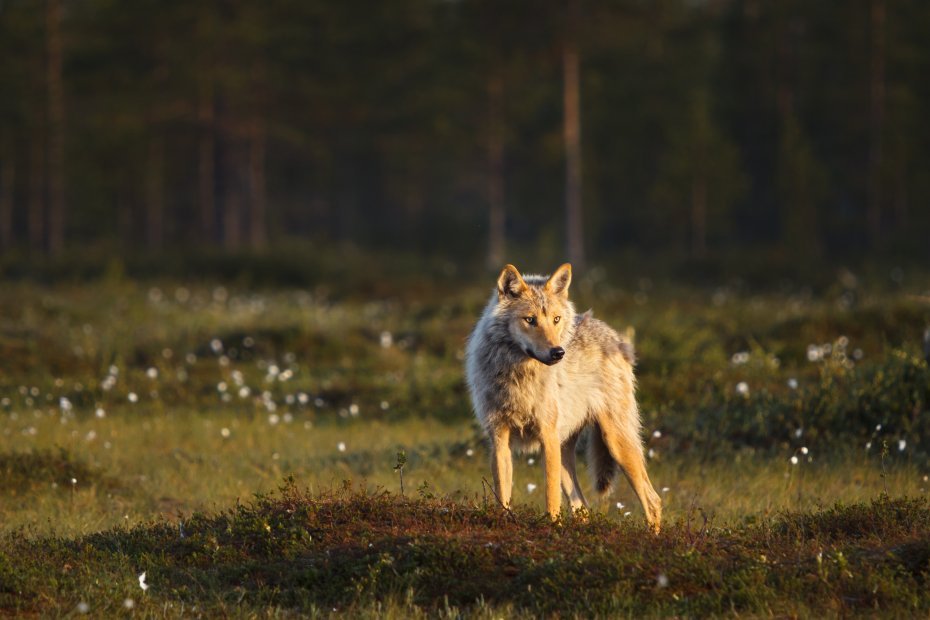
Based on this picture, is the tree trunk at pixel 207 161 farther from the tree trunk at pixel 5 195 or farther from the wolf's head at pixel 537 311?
the wolf's head at pixel 537 311

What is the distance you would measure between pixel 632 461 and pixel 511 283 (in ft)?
6.40

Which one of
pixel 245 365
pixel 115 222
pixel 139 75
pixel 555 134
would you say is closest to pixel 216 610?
pixel 245 365

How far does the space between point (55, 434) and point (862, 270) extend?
108ft

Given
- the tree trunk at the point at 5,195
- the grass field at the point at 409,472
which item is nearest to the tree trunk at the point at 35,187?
the tree trunk at the point at 5,195

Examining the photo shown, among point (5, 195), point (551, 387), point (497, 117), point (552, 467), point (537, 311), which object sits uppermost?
point (497, 117)

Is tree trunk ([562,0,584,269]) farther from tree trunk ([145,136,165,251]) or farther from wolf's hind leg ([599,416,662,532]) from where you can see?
wolf's hind leg ([599,416,662,532])

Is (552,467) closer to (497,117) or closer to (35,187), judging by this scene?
(497,117)

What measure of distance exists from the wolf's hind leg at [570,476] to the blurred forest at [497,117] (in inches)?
1138

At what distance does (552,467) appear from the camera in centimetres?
823

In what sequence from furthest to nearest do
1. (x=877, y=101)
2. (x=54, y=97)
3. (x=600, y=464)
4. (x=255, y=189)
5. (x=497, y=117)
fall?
(x=255, y=189) → (x=497, y=117) → (x=877, y=101) → (x=54, y=97) → (x=600, y=464)

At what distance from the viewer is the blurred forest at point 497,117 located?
4344cm

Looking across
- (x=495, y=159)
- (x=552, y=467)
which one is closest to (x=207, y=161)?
(x=495, y=159)

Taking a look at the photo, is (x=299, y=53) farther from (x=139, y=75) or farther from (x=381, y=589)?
(x=381, y=589)

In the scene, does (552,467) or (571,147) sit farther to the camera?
(571,147)
